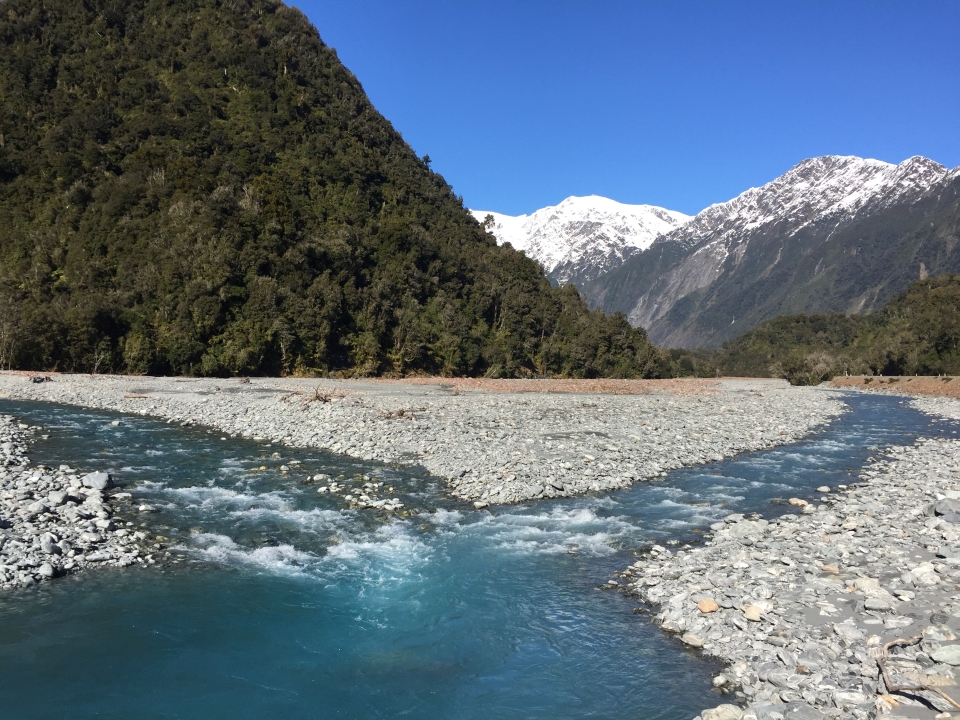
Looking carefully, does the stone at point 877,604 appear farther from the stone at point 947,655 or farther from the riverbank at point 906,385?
the riverbank at point 906,385

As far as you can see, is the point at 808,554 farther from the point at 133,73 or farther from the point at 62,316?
the point at 133,73

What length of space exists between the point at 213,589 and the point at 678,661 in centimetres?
718

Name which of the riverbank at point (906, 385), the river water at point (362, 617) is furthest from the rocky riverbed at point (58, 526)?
the riverbank at point (906, 385)

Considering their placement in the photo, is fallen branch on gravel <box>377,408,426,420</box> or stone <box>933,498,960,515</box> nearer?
stone <box>933,498,960,515</box>

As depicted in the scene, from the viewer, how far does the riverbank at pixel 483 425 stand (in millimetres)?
17188

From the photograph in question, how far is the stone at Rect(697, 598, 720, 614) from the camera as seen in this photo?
852cm

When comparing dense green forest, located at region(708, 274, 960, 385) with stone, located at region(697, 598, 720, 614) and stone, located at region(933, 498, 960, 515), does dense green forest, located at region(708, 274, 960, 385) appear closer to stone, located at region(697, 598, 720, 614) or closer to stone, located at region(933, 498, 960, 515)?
stone, located at region(933, 498, 960, 515)

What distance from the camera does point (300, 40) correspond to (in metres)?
101

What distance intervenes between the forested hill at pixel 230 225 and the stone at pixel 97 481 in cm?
3683

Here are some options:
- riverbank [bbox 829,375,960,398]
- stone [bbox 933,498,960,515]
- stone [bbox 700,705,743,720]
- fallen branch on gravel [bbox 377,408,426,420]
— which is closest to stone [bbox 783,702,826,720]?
stone [bbox 700,705,743,720]

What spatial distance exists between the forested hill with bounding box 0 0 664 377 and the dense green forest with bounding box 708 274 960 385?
106ft

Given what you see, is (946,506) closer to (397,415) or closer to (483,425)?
(483,425)

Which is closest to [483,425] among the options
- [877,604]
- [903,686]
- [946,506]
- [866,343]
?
[946,506]

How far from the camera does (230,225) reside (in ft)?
198
